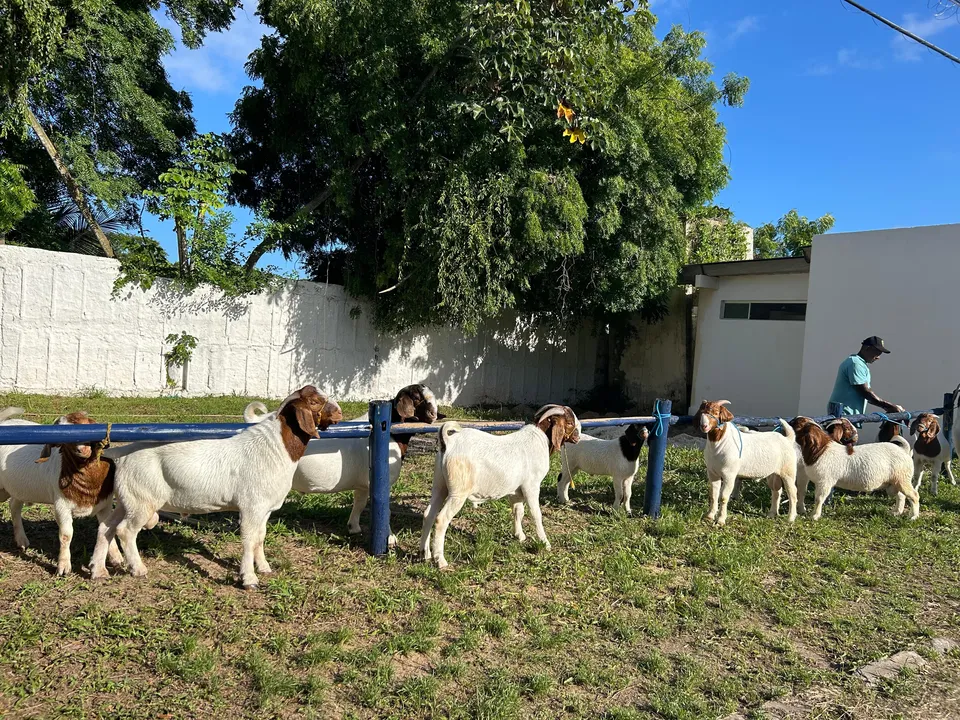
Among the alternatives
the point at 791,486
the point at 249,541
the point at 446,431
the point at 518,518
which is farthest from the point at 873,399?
the point at 249,541

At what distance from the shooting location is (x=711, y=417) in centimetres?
649

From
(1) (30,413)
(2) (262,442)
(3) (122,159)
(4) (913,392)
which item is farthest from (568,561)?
(3) (122,159)

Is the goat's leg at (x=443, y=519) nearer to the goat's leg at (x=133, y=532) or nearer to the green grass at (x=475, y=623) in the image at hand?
the green grass at (x=475, y=623)

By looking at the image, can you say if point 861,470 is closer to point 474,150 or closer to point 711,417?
point 711,417

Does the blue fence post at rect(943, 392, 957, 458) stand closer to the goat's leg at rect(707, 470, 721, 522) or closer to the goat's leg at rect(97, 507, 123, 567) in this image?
the goat's leg at rect(707, 470, 721, 522)

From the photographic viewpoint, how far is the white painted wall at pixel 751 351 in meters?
14.9

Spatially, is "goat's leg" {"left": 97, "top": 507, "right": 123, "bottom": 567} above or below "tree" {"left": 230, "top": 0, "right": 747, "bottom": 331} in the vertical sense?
below

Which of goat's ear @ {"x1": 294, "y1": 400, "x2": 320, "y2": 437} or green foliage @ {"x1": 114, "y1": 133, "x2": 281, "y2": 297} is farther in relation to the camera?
green foliage @ {"x1": 114, "y1": 133, "x2": 281, "y2": 297}

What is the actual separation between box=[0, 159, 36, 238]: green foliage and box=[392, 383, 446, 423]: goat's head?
9031mm

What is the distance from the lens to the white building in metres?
11.9

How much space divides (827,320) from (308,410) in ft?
37.8

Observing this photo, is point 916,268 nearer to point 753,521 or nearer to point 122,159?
point 753,521

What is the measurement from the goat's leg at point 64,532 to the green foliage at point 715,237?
2071 cm

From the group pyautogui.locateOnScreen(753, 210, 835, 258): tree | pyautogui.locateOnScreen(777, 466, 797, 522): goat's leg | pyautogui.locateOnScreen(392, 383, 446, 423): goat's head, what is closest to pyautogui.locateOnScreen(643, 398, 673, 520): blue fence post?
pyautogui.locateOnScreen(777, 466, 797, 522): goat's leg
